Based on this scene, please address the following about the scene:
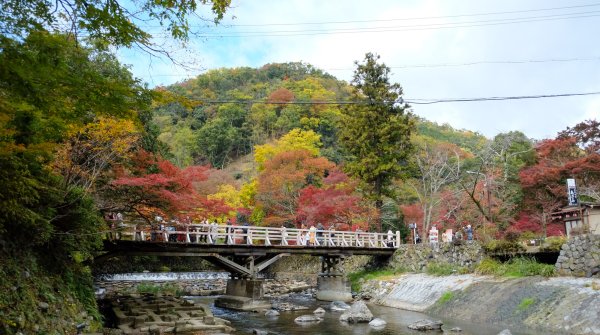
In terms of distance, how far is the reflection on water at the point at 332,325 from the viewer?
13.6 metres

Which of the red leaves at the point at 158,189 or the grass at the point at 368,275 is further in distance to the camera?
the grass at the point at 368,275

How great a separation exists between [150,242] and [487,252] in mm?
14324

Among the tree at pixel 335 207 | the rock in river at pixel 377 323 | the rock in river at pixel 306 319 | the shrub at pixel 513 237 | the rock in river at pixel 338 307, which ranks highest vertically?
the tree at pixel 335 207

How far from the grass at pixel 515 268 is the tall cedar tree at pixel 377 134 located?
32.0ft

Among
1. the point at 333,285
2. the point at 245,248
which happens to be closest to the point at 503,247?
the point at 333,285

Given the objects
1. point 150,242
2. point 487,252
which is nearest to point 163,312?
point 150,242

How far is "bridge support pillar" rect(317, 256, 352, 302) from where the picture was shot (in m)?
23.2

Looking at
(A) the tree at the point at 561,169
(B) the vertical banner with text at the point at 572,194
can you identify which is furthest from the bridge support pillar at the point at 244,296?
(A) the tree at the point at 561,169

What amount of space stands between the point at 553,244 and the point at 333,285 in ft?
36.9

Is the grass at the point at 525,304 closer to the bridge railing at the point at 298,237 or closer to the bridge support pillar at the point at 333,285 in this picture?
the bridge support pillar at the point at 333,285

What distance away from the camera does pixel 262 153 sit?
42844 mm

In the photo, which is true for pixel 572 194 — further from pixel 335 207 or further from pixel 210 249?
pixel 210 249

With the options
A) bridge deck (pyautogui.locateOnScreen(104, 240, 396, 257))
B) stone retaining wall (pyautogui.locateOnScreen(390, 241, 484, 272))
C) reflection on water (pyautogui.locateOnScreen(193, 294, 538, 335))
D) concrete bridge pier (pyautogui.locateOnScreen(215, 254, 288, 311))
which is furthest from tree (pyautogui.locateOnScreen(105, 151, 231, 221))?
stone retaining wall (pyautogui.locateOnScreen(390, 241, 484, 272))

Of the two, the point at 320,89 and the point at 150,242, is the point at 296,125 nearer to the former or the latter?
the point at 320,89
